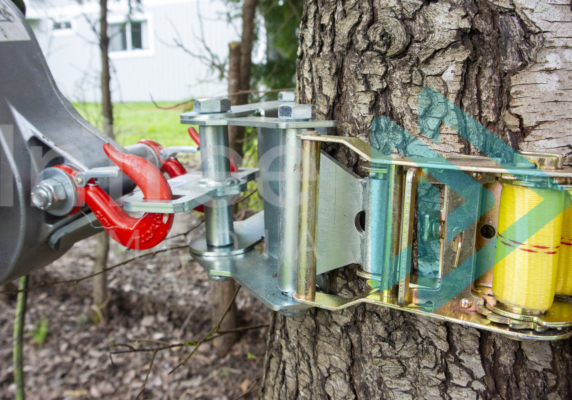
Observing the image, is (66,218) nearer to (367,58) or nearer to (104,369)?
(367,58)

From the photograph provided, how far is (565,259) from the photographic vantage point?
0.89 metres

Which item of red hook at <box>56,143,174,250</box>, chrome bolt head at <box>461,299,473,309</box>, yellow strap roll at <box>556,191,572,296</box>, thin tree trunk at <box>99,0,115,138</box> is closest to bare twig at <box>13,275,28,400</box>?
red hook at <box>56,143,174,250</box>

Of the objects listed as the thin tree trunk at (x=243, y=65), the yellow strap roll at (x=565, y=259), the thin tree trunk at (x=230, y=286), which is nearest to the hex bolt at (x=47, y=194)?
the yellow strap roll at (x=565, y=259)

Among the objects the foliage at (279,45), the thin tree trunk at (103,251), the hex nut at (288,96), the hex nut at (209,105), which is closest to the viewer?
the hex nut at (209,105)

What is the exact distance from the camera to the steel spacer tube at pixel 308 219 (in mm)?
968

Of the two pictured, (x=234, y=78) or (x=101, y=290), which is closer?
(x=234, y=78)

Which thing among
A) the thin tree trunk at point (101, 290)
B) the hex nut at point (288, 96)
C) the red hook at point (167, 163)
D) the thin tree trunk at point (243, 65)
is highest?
the thin tree trunk at point (243, 65)

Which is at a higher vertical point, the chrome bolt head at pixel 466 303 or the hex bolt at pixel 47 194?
the hex bolt at pixel 47 194

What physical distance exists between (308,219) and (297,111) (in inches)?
9.4

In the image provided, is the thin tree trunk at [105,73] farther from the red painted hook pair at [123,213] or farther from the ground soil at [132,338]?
the red painted hook pair at [123,213]

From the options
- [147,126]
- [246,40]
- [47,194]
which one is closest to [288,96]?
[47,194]

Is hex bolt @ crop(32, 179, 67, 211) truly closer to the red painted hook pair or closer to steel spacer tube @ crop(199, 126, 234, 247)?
the red painted hook pair

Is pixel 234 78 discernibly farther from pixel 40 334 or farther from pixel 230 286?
pixel 40 334

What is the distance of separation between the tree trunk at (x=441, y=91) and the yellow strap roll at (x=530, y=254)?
8.2 inches
